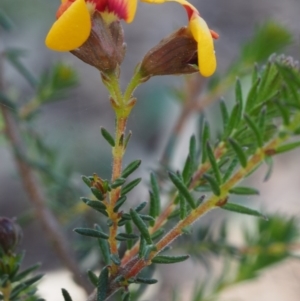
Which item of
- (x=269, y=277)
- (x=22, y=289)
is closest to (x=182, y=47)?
(x=22, y=289)

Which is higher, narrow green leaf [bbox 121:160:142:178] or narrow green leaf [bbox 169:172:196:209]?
narrow green leaf [bbox 121:160:142:178]

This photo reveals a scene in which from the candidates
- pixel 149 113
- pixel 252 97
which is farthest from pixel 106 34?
pixel 149 113

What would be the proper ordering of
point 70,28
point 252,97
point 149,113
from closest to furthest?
point 70,28, point 252,97, point 149,113

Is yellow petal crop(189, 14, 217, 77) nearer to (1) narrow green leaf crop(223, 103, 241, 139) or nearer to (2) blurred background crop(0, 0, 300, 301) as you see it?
(1) narrow green leaf crop(223, 103, 241, 139)

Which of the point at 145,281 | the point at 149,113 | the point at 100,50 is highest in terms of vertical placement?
the point at 149,113

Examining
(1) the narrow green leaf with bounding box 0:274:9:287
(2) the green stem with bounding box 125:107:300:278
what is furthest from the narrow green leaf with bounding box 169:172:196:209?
(1) the narrow green leaf with bounding box 0:274:9:287

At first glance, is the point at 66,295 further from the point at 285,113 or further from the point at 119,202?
the point at 285,113

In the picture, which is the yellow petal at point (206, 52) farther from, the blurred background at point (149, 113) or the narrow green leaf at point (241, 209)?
the blurred background at point (149, 113)

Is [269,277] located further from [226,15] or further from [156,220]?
[156,220]
